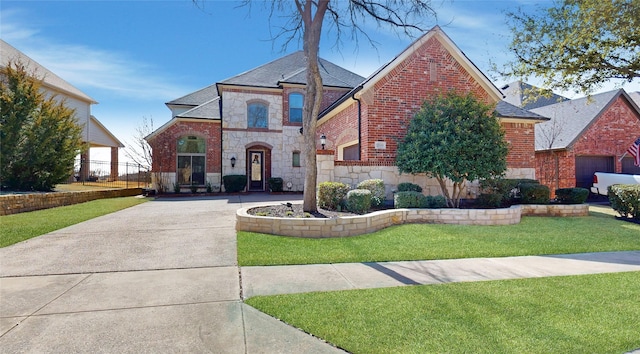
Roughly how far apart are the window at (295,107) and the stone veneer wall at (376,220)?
11852 millimetres

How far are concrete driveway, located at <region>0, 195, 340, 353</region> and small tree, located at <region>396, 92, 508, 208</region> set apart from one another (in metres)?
6.45

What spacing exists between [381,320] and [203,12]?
979cm

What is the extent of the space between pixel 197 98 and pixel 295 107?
977 centimetres

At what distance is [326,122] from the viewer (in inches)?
602

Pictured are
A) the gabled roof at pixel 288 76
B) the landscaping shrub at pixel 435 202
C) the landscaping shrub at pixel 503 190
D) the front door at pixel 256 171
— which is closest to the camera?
the landscaping shrub at pixel 435 202

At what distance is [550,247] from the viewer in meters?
6.07

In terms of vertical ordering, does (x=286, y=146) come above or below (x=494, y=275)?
above

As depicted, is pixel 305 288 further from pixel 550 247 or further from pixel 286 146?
pixel 286 146

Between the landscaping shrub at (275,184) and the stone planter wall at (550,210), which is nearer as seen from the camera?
the stone planter wall at (550,210)

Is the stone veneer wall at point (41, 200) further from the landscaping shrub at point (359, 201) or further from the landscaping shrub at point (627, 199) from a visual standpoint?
the landscaping shrub at point (627, 199)

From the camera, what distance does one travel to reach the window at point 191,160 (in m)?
18.2

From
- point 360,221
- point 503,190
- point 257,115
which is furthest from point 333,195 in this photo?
point 257,115

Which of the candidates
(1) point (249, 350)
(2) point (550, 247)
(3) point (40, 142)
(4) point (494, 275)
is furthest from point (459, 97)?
(3) point (40, 142)

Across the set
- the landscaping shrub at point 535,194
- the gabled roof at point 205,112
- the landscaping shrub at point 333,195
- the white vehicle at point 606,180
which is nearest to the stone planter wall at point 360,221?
the landscaping shrub at point 333,195
